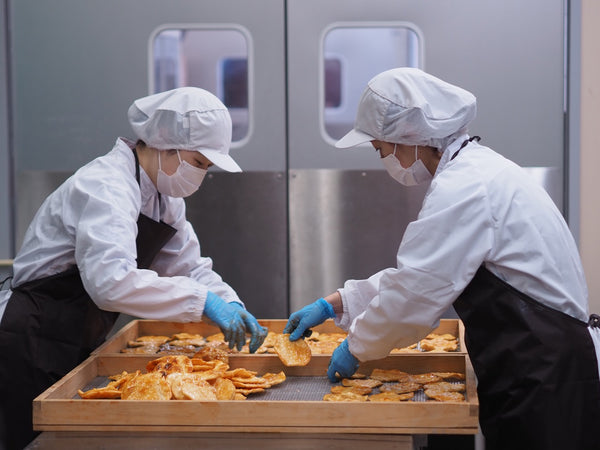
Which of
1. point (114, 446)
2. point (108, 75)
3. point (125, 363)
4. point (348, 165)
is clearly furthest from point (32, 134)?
point (114, 446)

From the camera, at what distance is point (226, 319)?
216 cm

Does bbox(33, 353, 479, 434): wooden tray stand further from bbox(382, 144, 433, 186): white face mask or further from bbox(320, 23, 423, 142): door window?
bbox(320, 23, 423, 142): door window

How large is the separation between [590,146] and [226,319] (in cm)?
209

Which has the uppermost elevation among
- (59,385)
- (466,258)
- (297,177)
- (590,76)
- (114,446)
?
(590,76)

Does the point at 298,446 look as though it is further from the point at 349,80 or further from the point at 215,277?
the point at 349,80

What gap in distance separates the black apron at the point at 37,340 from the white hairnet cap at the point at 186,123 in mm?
505

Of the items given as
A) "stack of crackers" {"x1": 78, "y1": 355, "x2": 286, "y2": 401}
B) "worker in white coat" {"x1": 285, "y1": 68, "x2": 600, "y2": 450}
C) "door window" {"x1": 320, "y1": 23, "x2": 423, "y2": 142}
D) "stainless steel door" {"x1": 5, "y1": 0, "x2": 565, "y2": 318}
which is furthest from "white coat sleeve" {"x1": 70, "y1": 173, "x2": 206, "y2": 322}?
"door window" {"x1": 320, "y1": 23, "x2": 423, "y2": 142}

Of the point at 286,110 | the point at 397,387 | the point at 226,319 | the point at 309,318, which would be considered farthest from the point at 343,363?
the point at 286,110

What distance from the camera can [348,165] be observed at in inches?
136

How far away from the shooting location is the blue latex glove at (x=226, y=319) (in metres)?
2.15

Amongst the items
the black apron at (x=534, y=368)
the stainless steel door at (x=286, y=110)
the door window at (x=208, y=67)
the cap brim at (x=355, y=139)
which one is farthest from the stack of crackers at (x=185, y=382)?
the door window at (x=208, y=67)

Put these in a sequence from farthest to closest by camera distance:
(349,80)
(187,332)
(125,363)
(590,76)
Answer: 1. (349,80)
2. (590,76)
3. (187,332)
4. (125,363)

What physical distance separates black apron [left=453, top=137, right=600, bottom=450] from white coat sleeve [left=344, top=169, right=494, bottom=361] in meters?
0.09

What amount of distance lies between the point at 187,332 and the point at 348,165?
125 cm
